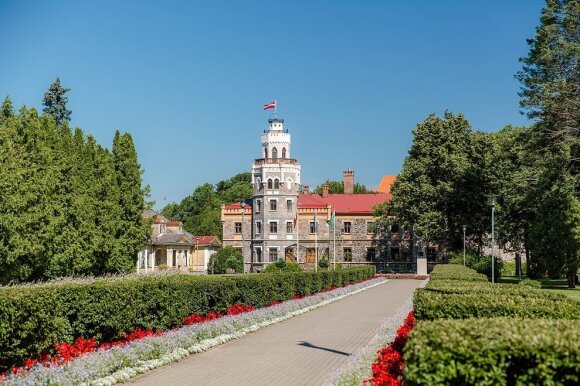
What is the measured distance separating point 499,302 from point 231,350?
6.63 meters

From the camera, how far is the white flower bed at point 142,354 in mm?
10618

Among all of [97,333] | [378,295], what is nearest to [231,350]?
[97,333]

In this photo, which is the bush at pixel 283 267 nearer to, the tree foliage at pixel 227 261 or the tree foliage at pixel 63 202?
the tree foliage at pixel 227 261

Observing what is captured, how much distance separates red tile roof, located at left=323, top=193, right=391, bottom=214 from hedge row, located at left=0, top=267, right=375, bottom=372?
2009 inches

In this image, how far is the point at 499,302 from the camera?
1122 centimetres

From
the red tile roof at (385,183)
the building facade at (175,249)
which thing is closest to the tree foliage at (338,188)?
the red tile roof at (385,183)

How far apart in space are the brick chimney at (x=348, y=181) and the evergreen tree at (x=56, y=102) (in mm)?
36535

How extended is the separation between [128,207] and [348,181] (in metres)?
46.4

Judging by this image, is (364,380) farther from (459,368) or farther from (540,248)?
(540,248)

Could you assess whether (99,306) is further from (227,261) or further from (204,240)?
(204,240)

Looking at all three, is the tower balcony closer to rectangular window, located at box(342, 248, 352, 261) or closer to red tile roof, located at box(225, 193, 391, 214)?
red tile roof, located at box(225, 193, 391, 214)

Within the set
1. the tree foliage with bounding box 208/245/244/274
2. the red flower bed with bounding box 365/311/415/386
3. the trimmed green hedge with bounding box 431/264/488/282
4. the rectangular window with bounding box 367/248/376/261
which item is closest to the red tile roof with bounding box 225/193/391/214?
the rectangular window with bounding box 367/248/376/261

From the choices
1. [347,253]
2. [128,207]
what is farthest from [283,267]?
[128,207]

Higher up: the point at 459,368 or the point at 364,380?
the point at 459,368
